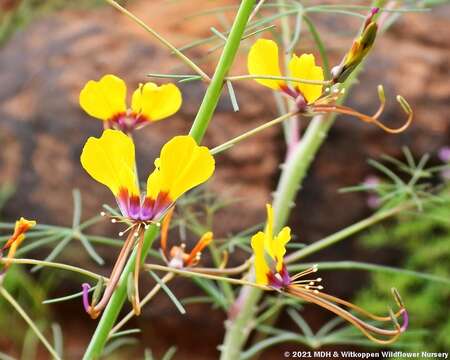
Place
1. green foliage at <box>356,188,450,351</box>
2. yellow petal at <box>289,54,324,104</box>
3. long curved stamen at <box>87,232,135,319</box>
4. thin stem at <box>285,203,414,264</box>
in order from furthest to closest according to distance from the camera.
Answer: green foliage at <box>356,188,450,351</box>, thin stem at <box>285,203,414,264</box>, yellow petal at <box>289,54,324,104</box>, long curved stamen at <box>87,232,135,319</box>

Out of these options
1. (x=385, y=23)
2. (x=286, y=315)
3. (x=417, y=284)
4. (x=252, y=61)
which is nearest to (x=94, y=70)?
(x=286, y=315)

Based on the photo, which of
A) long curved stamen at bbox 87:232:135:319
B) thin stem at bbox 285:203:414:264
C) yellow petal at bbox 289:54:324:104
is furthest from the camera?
thin stem at bbox 285:203:414:264

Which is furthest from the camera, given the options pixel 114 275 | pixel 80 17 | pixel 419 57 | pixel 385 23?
pixel 80 17

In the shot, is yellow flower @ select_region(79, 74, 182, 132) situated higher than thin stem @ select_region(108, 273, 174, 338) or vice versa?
yellow flower @ select_region(79, 74, 182, 132)

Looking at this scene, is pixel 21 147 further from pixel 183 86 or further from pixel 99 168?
pixel 99 168

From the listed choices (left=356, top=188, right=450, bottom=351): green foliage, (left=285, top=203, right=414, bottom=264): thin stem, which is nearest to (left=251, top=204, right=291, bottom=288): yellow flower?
(left=285, top=203, right=414, bottom=264): thin stem

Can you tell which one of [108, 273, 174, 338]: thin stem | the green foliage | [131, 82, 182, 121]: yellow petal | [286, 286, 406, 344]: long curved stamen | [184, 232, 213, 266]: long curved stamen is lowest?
the green foliage

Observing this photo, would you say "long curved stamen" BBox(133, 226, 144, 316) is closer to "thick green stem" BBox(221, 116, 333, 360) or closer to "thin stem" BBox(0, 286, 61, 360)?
"thin stem" BBox(0, 286, 61, 360)

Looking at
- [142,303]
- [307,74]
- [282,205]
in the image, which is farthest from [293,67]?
[282,205]
